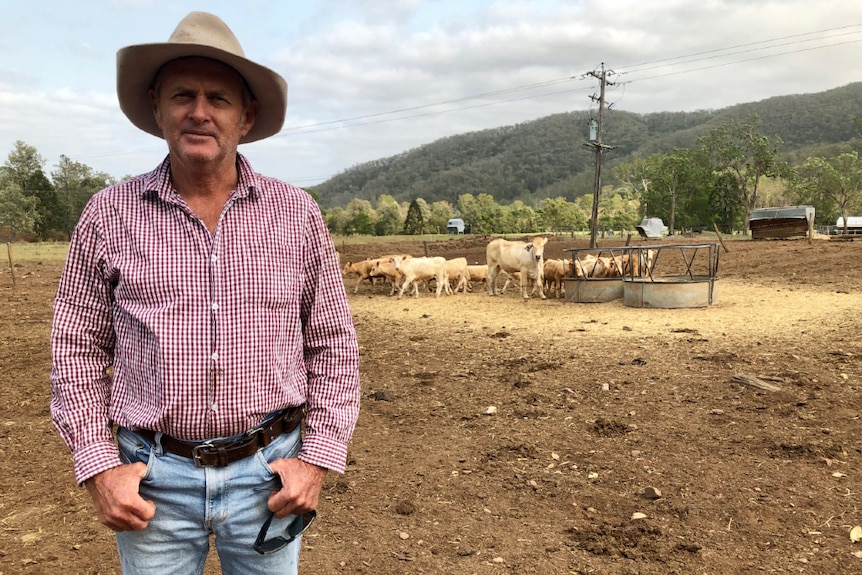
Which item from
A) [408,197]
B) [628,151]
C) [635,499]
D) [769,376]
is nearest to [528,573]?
[635,499]

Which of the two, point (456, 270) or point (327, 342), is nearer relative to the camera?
point (327, 342)

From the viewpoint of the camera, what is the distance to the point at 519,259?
1620 centimetres

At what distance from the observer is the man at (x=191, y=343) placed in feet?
5.39

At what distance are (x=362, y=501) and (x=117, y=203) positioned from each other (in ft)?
10.4

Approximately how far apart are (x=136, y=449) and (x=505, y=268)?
620 inches

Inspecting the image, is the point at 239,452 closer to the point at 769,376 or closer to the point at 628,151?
the point at 769,376

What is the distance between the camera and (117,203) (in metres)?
1.70

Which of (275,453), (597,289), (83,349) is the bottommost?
(597,289)

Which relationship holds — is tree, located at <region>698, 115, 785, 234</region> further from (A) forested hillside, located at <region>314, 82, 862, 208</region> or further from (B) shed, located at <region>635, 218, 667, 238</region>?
(A) forested hillside, located at <region>314, 82, 862, 208</region>

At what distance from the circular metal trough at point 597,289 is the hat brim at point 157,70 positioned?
1270 centimetres

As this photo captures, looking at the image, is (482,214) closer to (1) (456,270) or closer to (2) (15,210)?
(2) (15,210)

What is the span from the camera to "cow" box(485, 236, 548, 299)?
15688 mm

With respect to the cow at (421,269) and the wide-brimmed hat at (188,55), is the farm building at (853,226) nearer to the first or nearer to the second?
the cow at (421,269)

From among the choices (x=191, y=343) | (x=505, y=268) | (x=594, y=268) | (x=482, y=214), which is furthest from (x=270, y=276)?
(x=482, y=214)
